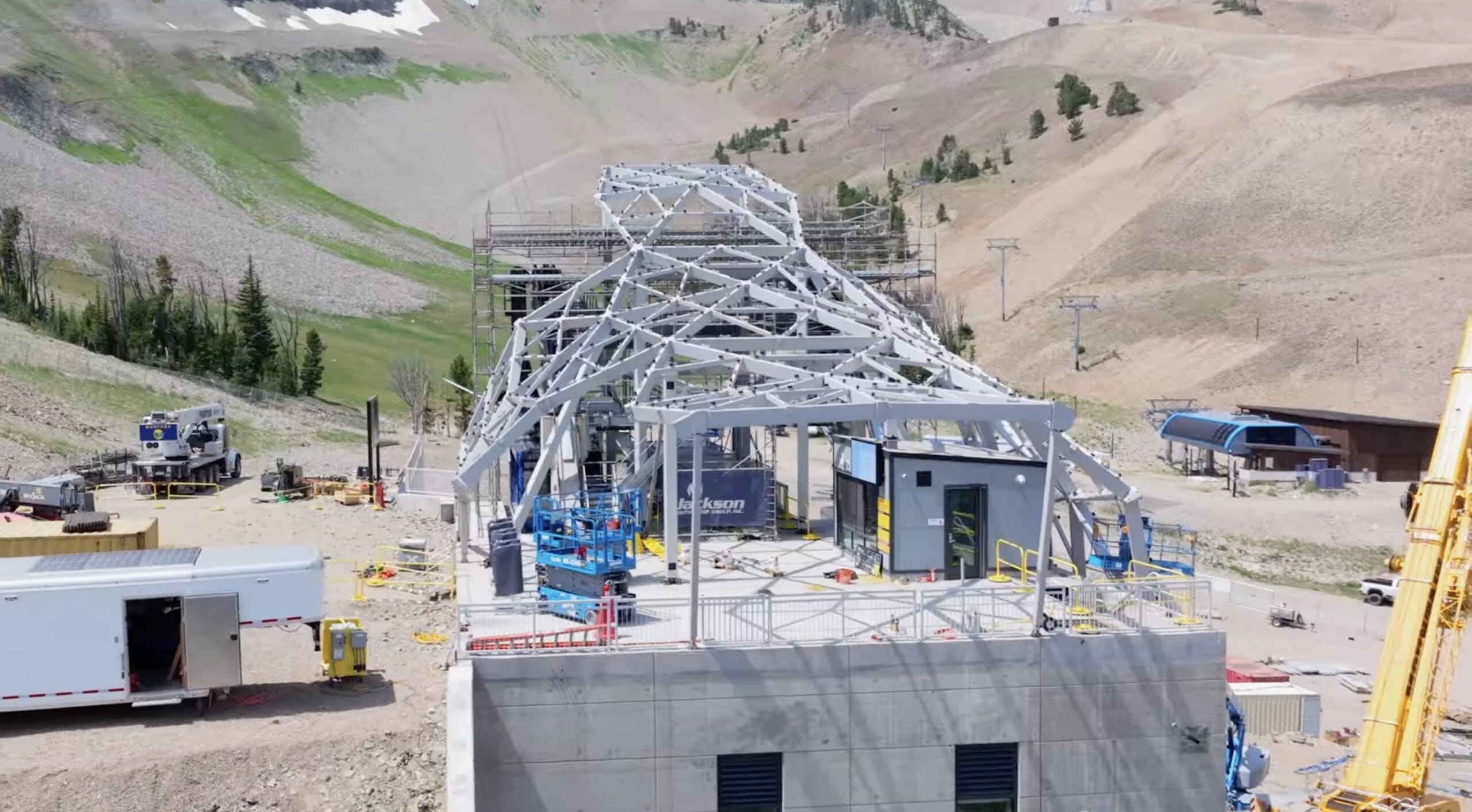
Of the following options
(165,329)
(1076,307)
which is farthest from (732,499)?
(1076,307)

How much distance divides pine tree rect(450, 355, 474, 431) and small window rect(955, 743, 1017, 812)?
167ft

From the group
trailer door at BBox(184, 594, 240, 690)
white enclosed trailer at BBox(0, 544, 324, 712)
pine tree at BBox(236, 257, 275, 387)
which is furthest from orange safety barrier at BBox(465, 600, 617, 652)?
pine tree at BBox(236, 257, 275, 387)

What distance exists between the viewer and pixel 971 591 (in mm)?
23812

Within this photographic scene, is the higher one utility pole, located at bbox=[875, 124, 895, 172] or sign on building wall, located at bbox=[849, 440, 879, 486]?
utility pole, located at bbox=[875, 124, 895, 172]

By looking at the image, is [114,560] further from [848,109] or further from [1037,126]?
[848,109]

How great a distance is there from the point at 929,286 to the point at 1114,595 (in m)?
86.9

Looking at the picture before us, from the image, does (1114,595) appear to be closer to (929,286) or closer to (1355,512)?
(1355,512)

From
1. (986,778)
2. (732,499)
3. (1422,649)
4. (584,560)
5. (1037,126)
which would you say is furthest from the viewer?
(1037,126)

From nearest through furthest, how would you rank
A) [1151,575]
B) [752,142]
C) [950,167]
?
1. [1151,575]
2. [950,167]
3. [752,142]

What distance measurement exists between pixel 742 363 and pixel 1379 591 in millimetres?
24126

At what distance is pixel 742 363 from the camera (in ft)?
104

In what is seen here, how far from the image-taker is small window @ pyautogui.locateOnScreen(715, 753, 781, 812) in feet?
74.7

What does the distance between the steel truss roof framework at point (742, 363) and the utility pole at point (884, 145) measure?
3965 inches

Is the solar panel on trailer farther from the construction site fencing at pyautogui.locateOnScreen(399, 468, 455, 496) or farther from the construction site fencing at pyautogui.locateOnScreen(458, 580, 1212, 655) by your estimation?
the construction site fencing at pyautogui.locateOnScreen(399, 468, 455, 496)
